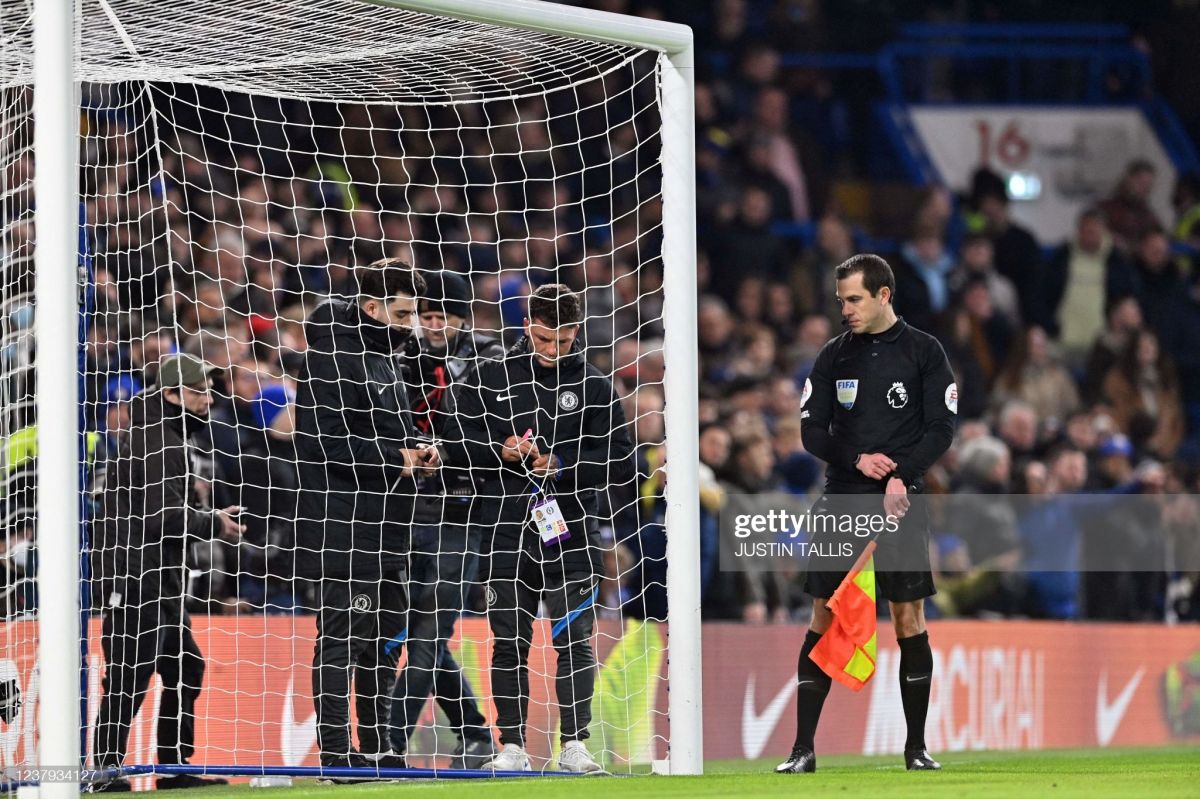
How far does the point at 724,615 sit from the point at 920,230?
250 inches

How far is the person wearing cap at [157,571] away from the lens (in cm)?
734

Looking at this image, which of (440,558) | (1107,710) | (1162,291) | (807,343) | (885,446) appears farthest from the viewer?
(1162,291)

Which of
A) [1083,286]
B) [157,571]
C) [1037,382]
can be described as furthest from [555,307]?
[1083,286]

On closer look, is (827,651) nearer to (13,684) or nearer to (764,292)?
(13,684)

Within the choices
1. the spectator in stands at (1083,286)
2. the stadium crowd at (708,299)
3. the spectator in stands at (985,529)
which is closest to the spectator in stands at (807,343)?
the stadium crowd at (708,299)

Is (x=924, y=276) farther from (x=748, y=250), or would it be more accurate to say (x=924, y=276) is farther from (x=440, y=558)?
(x=440, y=558)

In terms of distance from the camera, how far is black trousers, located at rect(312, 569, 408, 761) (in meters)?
7.06

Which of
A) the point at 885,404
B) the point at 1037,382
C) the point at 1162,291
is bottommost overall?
the point at 885,404

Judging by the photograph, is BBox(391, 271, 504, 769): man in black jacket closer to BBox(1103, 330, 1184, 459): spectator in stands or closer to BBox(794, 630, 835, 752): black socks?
BBox(794, 630, 835, 752): black socks

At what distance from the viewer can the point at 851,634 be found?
6676 mm

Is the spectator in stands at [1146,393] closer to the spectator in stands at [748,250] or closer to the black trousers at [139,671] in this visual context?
the spectator in stands at [748,250]

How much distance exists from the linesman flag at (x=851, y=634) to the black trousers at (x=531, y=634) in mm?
969

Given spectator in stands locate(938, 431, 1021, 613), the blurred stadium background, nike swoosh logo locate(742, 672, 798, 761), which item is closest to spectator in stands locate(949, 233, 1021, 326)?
the blurred stadium background

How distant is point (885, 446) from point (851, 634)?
0.70 meters
